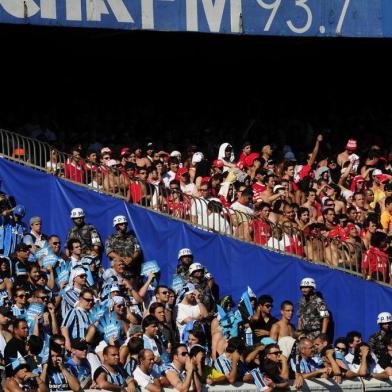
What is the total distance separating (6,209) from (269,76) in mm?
11320

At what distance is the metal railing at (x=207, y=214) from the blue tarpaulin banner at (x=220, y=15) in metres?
2.33

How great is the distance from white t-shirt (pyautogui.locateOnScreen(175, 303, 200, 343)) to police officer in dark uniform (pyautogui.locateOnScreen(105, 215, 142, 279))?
157 centimetres

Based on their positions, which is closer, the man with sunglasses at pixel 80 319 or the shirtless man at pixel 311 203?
the man with sunglasses at pixel 80 319

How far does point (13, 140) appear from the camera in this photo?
2720 centimetres

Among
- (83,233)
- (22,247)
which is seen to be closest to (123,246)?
(83,233)

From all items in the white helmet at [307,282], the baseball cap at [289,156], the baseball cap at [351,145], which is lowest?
the white helmet at [307,282]

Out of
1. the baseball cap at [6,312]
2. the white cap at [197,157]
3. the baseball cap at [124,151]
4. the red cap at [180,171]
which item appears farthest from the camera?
the baseball cap at [124,151]

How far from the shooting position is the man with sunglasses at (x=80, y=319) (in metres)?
21.8

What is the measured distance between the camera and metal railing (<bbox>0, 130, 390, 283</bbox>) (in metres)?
25.9

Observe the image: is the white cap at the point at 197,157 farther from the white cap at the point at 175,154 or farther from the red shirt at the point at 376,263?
the red shirt at the point at 376,263

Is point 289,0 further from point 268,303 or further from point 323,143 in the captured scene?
point 268,303

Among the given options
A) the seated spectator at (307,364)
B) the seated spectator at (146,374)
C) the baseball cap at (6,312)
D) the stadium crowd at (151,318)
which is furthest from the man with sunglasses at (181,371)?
the baseball cap at (6,312)

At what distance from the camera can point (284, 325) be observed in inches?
936

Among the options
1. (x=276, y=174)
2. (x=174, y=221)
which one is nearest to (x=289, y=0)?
(x=276, y=174)
